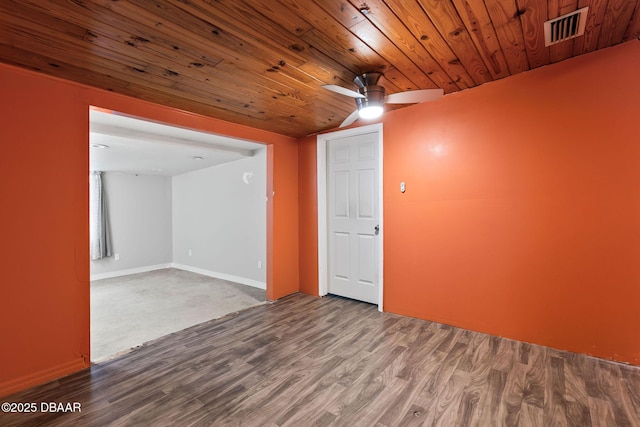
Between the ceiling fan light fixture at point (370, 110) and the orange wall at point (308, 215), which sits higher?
the ceiling fan light fixture at point (370, 110)

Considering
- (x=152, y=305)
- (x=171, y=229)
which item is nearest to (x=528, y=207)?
(x=152, y=305)

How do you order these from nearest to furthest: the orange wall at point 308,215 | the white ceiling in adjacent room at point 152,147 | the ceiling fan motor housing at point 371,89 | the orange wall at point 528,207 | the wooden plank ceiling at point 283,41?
the wooden plank ceiling at point 283,41 < the orange wall at point 528,207 < the ceiling fan motor housing at point 371,89 < the white ceiling in adjacent room at point 152,147 < the orange wall at point 308,215

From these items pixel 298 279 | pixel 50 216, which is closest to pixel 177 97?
pixel 50 216

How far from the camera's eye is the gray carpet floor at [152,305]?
115 inches

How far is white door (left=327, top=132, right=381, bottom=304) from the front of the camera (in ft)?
12.1

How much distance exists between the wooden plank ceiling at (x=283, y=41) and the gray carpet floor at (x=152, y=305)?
2.34m

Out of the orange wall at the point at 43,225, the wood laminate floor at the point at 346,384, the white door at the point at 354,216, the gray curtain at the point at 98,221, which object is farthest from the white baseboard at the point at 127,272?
the white door at the point at 354,216

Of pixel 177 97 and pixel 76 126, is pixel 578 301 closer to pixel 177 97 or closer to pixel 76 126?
pixel 177 97

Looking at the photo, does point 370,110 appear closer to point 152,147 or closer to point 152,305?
point 152,147

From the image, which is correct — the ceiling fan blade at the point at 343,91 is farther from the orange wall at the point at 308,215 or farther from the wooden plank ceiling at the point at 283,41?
the orange wall at the point at 308,215

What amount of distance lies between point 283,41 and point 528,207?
7.91 feet

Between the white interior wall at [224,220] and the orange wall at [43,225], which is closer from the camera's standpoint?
the orange wall at [43,225]

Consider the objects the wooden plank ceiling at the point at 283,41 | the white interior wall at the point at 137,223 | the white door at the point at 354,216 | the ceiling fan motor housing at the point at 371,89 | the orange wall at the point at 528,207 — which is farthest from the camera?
the white interior wall at the point at 137,223

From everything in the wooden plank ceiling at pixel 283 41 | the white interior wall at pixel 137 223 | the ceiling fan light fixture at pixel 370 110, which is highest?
the wooden plank ceiling at pixel 283 41
